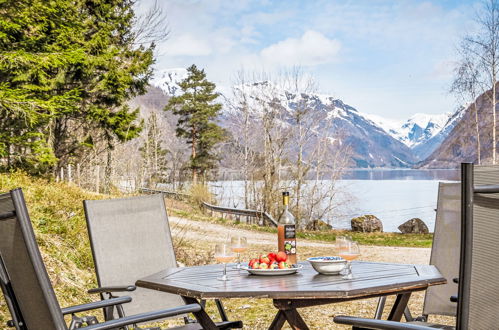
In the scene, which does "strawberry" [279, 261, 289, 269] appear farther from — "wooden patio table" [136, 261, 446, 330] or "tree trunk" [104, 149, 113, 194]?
"tree trunk" [104, 149, 113, 194]

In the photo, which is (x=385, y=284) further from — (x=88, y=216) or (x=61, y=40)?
(x=61, y=40)

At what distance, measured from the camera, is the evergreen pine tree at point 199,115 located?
38562 mm

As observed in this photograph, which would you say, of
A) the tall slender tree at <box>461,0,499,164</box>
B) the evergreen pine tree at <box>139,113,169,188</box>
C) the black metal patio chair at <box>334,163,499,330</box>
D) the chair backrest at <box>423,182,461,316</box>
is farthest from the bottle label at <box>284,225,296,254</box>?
the tall slender tree at <box>461,0,499,164</box>

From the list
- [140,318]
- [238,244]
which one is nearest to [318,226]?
[238,244]

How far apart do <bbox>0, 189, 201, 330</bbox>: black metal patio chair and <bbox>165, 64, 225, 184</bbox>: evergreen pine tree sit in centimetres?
3602

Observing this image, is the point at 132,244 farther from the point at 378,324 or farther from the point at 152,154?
the point at 152,154

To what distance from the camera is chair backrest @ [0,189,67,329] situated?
1.84m

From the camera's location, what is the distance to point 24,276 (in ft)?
6.34

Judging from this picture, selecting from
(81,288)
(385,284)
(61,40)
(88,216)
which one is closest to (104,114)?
(61,40)

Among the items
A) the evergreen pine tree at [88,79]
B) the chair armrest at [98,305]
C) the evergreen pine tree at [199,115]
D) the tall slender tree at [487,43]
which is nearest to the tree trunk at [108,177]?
the evergreen pine tree at [88,79]

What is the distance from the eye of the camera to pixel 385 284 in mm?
2498

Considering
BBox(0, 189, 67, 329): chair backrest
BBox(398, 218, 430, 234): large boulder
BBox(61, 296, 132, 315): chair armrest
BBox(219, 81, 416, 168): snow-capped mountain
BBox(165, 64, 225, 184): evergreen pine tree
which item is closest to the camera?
BBox(0, 189, 67, 329): chair backrest

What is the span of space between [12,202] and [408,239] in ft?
44.5

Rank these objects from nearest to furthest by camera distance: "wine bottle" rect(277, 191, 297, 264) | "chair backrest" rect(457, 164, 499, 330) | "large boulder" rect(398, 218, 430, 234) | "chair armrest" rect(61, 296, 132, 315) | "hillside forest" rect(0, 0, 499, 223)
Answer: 1. "chair backrest" rect(457, 164, 499, 330)
2. "chair armrest" rect(61, 296, 132, 315)
3. "wine bottle" rect(277, 191, 297, 264)
4. "hillside forest" rect(0, 0, 499, 223)
5. "large boulder" rect(398, 218, 430, 234)
